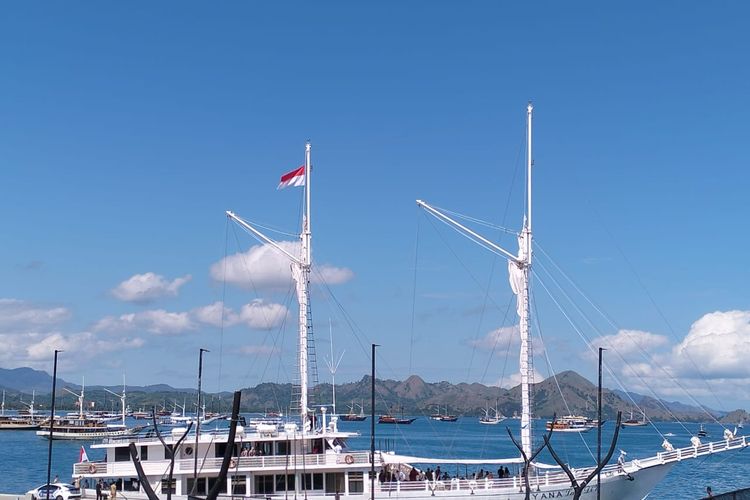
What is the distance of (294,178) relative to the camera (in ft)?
192

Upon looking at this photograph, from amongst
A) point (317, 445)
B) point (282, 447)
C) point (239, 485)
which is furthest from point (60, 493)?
point (317, 445)

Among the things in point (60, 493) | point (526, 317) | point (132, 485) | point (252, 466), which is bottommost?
point (60, 493)

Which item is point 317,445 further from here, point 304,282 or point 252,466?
point 304,282

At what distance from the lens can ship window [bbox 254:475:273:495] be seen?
48.4 metres

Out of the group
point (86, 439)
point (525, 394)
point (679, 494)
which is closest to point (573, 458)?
point (679, 494)

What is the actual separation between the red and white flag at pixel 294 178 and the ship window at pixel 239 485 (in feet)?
62.2

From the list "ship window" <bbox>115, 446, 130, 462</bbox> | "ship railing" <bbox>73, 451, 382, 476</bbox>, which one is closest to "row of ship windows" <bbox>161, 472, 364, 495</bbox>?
"ship railing" <bbox>73, 451, 382, 476</bbox>

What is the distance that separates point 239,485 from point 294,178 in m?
19.7

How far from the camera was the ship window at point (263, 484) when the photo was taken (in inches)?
1907

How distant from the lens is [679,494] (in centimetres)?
8231

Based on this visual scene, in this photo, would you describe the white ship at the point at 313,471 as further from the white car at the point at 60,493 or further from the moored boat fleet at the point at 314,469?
the white car at the point at 60,493

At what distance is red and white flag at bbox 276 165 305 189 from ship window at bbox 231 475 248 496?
1895cm

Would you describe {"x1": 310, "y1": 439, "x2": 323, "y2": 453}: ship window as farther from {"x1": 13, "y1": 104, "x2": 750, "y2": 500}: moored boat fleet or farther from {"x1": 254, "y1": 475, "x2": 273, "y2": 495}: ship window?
{"x1": 254, "y1": 475, "x2": 273, "y2": 495}: ship window

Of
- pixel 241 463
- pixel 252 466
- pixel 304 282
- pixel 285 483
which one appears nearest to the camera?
pixel 241 463
